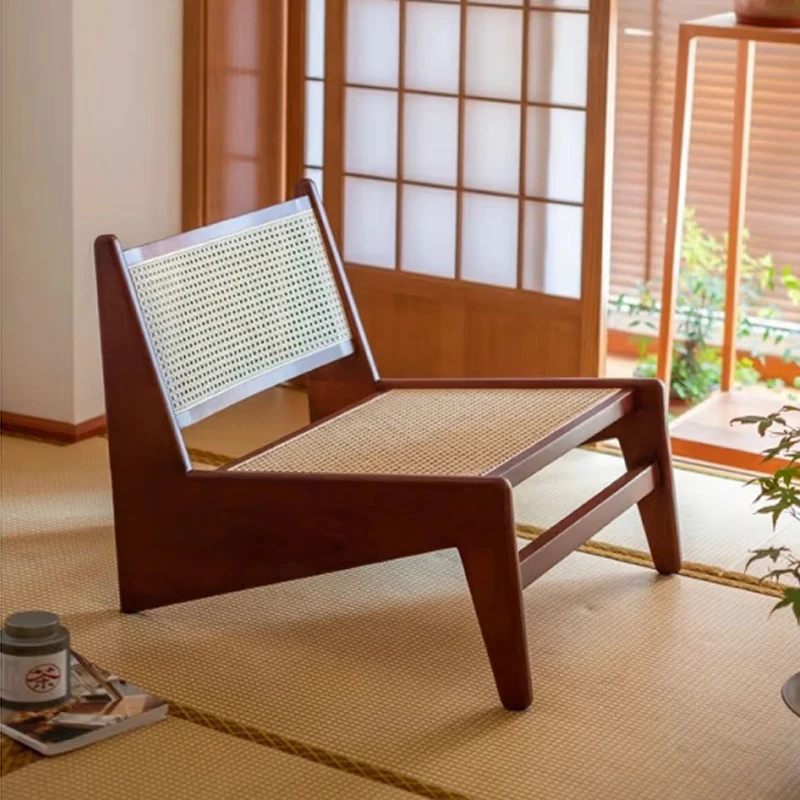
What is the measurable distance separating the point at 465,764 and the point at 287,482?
557mm

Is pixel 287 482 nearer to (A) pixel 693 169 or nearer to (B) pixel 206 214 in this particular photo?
(B) pixel 206 214

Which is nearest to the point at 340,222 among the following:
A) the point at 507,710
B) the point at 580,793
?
the point at 507,710

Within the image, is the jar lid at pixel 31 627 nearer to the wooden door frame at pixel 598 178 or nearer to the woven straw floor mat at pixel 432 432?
the woven straw floor mat at pixel 432 432

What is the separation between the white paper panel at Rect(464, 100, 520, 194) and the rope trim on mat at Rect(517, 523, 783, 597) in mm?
1071

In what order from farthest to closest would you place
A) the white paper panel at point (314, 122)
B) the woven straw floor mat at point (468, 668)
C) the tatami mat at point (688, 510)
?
the white paper panel at point (314, 122) < the tatami mat at point (688, 510) < the woven straw floor mat at point (468, 668)

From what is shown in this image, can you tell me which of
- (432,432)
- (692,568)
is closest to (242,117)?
(432,432)

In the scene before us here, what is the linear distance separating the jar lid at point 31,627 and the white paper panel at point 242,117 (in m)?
1.98

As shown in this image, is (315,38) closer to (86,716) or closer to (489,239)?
(489,239)

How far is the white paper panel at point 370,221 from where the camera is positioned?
4359 mm

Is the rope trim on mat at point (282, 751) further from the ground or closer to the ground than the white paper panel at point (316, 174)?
closer to the ground

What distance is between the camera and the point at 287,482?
2.75m

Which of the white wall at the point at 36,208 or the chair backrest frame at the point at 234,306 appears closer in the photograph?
the chair backrest frame at the point at 234,306

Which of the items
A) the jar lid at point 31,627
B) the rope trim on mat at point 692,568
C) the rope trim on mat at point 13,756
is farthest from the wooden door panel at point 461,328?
the rope trim on mat at point 13,756

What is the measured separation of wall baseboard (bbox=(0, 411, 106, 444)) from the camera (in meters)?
3.97
